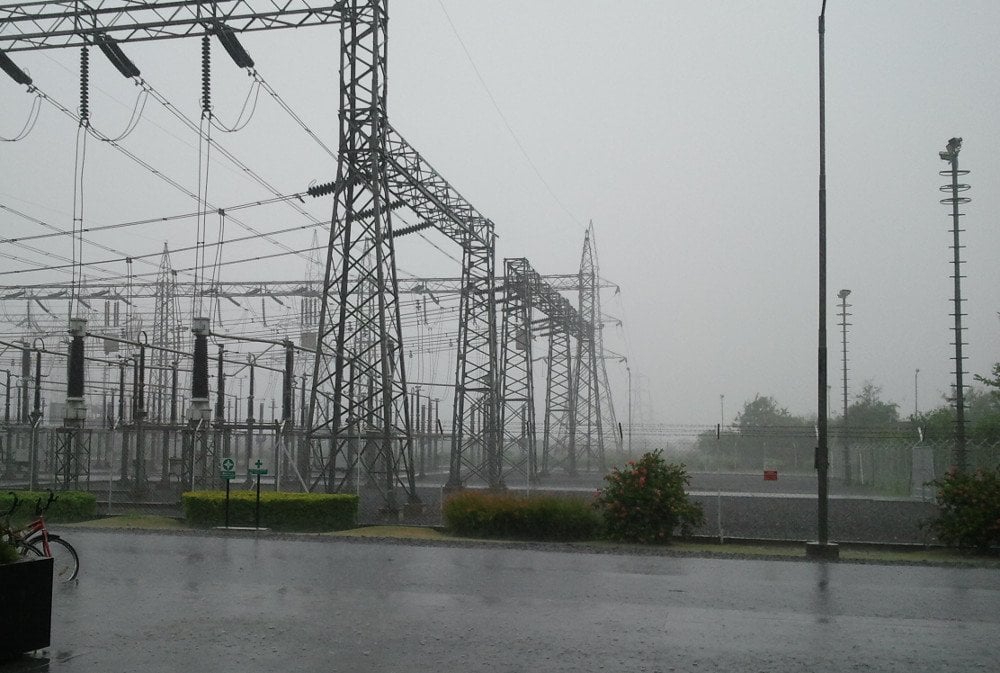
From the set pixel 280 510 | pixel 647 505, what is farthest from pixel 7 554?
pixel 280 510

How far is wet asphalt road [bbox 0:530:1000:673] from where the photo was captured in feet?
27.7

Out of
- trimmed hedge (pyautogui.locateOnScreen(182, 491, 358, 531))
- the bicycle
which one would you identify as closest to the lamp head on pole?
trimmed hedge (pyautogui.locateOnScreen(182, 491, 358, 531))

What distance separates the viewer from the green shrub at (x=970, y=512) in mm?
17547

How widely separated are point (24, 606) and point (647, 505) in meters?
12.8

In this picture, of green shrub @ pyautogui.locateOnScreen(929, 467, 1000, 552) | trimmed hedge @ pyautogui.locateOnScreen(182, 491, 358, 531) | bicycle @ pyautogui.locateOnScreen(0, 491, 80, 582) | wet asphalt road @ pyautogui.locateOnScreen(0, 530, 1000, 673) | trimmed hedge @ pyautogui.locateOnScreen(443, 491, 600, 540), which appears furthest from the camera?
trimmed hedge @ pyautogui.locateOnScreen(182, 491, 358, 531)

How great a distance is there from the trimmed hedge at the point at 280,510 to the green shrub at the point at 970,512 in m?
11.7

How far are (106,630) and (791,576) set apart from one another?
9.47 meters

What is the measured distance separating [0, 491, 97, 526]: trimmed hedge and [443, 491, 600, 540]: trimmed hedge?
8689mm

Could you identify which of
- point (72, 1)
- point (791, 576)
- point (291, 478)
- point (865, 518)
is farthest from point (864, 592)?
point (291, 478)

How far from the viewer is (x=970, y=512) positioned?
1769 cm

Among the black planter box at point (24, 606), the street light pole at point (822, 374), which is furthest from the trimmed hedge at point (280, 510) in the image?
the black planter box at point (24, 606)

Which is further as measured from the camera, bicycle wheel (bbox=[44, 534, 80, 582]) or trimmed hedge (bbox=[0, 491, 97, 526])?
trimmed hedge (bbox=[0, 491, 97, 526])

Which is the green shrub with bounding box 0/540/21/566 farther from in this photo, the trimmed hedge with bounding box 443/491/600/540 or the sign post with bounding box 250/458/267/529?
the trimmed hedge with bounding box 443/491/600/540

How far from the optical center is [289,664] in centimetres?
815
